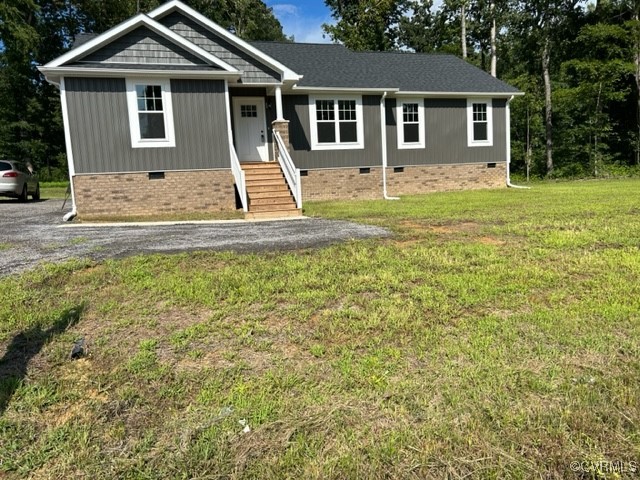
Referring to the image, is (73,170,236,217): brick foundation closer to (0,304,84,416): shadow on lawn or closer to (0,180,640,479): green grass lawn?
(0,180,640,479): green grass lawn

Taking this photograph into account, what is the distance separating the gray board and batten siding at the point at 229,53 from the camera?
13828mm

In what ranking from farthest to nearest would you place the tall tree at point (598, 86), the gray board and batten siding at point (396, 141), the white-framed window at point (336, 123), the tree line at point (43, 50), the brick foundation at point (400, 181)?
the tree line at point (43, 50)
the tall tree at point (598, 86)
the brick foundation at point (400, 181)
the white-framed window at point (336, 123)
the gray board and batten siding at point (396, 141)

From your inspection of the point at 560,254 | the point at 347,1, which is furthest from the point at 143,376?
the point at 347,1

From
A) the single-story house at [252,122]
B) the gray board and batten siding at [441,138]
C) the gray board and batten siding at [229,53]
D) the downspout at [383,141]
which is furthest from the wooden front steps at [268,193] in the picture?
the gray board and batten siding at [441,138]

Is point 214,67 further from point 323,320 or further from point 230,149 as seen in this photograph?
point 323,320

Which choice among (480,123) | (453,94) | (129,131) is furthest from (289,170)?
(480,123)

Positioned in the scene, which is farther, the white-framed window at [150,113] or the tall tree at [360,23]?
the tall tree at [360,23]

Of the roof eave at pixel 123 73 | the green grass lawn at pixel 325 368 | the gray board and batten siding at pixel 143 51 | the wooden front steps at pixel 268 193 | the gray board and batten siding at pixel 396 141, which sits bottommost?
the green grass lawn at pixel 325 368

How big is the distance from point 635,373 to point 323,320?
84.1 inches

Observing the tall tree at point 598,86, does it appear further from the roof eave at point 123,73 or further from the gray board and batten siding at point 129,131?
the roof eave at point 123,73

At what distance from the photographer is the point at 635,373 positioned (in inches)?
117

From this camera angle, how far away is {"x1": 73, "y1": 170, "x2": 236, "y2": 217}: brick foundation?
12125mm

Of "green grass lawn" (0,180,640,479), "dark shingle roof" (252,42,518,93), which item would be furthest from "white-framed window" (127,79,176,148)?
"green grass lawn" (0,180,640,479)

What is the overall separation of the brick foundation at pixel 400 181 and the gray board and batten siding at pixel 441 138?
0.31 meters
